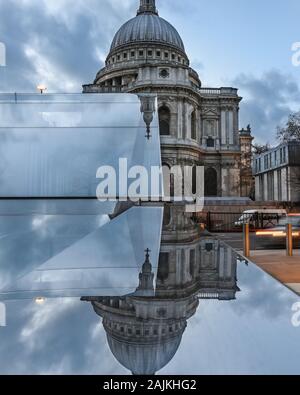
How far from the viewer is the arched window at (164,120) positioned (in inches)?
1469

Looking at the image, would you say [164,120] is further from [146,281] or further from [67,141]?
[146,281]

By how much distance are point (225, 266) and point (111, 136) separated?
31.1 ft

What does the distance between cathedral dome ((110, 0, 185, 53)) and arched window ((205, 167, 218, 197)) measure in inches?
799

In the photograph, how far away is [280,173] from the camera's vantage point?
32.6 meters

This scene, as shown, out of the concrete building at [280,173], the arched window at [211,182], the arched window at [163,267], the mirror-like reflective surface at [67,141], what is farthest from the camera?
the arched window at [211,182]

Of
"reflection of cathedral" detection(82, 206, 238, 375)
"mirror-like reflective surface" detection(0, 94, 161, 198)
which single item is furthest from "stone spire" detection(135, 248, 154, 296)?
"mirror-like reflective surface" detection(0, 94, 161, 198)

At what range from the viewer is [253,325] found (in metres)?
2.05

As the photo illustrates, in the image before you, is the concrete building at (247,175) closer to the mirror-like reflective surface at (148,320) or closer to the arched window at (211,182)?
the arched window at (211,182)

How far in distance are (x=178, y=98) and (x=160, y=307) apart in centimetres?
3679

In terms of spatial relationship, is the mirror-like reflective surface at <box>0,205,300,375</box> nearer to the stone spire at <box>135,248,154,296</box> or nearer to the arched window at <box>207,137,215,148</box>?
the stone spire at <box>135,248,154,296</box>

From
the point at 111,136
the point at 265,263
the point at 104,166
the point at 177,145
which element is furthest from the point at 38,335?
the point at 177,145

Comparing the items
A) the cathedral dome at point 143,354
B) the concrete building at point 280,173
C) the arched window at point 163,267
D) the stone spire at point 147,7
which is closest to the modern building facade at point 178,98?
the stone spire at point 147,7

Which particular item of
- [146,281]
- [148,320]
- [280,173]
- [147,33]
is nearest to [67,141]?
[146,281]

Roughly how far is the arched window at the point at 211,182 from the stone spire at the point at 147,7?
31.0m
